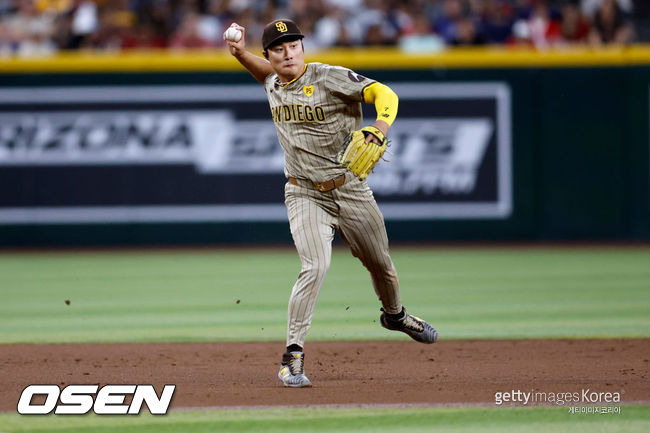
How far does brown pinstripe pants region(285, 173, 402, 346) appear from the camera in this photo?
19.5 feet

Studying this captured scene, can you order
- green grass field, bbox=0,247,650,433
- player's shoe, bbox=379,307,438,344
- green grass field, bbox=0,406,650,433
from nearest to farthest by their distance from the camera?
green grass field, bbox=0,406,650,433 → green grass field, bbox=0,247,650,433 → player's shoe, bbox=379,307,438,344

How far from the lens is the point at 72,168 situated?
15211mm

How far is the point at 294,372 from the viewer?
5867mm

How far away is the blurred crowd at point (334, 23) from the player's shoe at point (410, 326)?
902cm

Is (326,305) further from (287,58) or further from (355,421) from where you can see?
(355,421)

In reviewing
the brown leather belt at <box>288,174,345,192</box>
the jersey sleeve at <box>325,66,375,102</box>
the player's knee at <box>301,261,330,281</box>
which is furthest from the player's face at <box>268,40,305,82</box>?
the player's knee at <box>301,261,330,281</box>

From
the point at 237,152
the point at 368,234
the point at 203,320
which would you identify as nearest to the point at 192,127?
the point at 237,152

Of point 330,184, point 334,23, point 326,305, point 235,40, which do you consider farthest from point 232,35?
point 334,23

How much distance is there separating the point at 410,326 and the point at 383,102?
163 cm

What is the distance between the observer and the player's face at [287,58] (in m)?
5.98

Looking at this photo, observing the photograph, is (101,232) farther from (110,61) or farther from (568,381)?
(568,381)

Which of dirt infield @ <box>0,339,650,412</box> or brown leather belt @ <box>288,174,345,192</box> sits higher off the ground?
brown leather belt @ <box>288,174,345,192</box>

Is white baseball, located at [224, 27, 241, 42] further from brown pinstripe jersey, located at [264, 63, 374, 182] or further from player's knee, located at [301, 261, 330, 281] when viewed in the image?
player's knee, located at [301, 261, 330, 281]

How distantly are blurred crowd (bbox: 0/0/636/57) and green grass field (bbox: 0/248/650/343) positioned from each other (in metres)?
3.27
